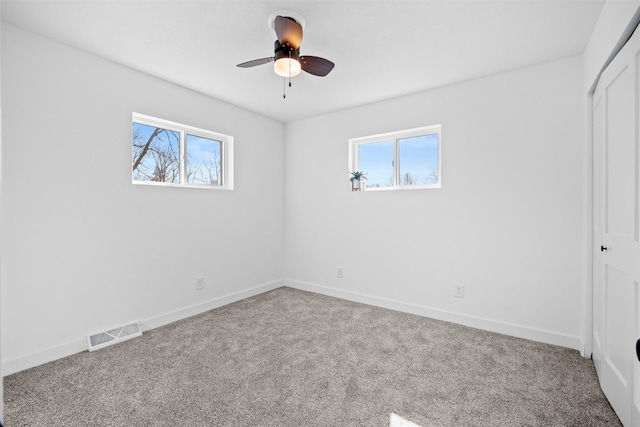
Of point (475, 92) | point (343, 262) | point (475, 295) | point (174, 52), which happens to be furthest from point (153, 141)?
point (475, 295)

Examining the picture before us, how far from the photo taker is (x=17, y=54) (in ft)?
7.54

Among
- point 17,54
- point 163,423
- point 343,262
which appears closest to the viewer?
point 163,423

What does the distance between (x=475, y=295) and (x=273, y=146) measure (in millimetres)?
3037

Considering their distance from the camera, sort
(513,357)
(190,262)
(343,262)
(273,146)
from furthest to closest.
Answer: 1. (273,146)
2. (343,262)
3. (190,262)
4. (513,357)

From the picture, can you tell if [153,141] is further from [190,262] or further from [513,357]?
[513,357]

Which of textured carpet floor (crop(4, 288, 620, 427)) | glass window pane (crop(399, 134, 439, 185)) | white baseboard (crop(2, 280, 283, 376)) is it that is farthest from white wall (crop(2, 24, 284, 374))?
glass window pane (crop(399, 134, 439, 185))

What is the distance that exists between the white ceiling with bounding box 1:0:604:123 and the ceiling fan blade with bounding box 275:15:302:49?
0.11 meters

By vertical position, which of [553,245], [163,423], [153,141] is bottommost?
[163,423]

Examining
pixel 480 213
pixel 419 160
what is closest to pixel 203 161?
pixel 419 160

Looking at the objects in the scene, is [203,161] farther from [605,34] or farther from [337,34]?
[605,34]

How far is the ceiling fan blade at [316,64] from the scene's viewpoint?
7.43 feet

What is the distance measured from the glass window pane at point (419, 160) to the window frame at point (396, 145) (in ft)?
0.14

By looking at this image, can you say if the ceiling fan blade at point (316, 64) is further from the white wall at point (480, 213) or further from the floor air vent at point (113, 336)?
the floor air vent at point (113, 336)

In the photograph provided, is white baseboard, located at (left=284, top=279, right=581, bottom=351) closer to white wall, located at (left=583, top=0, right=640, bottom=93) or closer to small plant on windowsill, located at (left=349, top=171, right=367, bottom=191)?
small plant on windowsill, located at (left=349, top=171, right=367, bottom=191)
